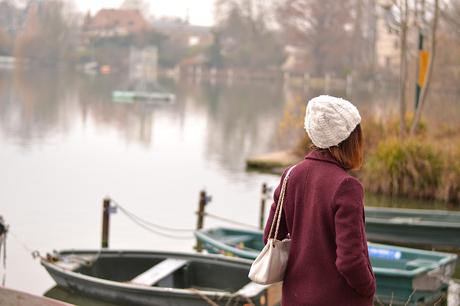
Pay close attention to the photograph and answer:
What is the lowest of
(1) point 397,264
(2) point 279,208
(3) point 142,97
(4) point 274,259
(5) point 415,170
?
(1) point 397,264

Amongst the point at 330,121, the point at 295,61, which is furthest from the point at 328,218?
the point at 295,61

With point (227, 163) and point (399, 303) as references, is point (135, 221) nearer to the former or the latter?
point (399, 303)

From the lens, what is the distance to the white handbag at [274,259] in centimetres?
493

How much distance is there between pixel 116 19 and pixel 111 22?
106 cm

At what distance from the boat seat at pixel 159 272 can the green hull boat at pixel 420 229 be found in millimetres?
4735

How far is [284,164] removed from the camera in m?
25.6

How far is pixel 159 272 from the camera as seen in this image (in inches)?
437

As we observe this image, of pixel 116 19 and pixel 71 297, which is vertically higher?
pixel 116 19

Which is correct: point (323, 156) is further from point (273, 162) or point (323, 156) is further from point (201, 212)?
point (273, 162)

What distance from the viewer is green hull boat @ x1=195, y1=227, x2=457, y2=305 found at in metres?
11.2

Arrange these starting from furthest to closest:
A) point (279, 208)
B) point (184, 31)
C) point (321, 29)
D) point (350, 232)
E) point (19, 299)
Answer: point (184, 31) → point (321, 29) → point (19, 299) → point (279, 208) → point (350, 232)

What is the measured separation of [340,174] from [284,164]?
20825 mm

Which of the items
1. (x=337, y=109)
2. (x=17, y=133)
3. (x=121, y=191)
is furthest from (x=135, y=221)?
(x=17, y=133)

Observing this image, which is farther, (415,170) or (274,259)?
(415,170)
